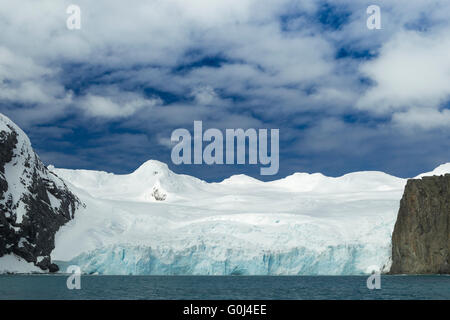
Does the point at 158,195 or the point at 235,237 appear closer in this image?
the point at 235,237

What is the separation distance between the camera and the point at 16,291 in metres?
52.1

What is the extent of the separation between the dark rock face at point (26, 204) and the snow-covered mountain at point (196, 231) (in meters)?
0.22

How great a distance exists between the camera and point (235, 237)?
97.6 meters

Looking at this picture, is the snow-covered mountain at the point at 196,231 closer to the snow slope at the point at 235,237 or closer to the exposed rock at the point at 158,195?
the snow slope at the point at 235,237

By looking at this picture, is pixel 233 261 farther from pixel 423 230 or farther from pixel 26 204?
pixel 26 204

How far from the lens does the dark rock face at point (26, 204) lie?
9612 centimetres

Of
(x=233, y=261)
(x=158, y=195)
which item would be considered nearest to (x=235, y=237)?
(x=233, y=261)

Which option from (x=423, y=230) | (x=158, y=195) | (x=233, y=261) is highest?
(x=158, y=195)

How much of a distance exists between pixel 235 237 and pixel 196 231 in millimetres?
9164

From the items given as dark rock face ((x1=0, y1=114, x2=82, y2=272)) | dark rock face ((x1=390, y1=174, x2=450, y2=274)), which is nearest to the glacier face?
dark rock face ((x1=390, y1=174, x2=450, y2=274))
